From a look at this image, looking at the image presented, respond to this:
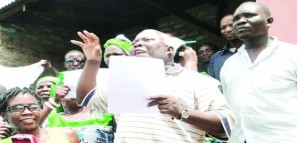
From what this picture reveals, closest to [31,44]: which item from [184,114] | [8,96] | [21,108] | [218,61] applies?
[218,61]

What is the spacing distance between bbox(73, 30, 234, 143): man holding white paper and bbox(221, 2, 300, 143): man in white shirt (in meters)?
0.31

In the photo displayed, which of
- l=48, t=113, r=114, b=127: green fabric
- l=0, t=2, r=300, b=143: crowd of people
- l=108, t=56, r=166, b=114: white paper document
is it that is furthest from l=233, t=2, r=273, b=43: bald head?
l=48, t=113, r=114, b=127: green fabric

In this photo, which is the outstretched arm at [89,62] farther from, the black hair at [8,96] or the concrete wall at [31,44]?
the concrete wall at [31,44]

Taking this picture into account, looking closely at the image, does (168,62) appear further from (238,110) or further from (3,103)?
(3,103)

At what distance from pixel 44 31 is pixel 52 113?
552 centimetres

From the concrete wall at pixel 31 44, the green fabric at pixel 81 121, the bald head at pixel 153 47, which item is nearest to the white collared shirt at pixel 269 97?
the bald head at pixel 153 47

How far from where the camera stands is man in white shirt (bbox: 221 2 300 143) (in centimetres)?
277

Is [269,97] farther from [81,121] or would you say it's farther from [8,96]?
[8,96]

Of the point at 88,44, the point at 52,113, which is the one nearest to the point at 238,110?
the point at 88,44

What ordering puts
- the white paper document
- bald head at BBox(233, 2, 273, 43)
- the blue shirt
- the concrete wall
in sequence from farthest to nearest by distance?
the concrete wall < the blue shirt < bald head at BBox(233, 2, 273, 43) < the white paper document

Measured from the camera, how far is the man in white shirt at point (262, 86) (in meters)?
2.77

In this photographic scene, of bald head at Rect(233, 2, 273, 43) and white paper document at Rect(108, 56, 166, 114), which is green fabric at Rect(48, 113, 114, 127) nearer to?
bald head at Rect(233, 2, 273, 43)

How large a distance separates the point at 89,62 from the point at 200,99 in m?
0.69

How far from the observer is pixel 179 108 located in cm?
233
